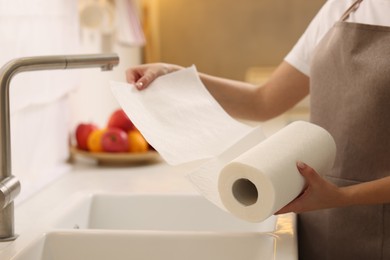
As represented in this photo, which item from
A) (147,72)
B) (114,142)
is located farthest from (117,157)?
(147,72)

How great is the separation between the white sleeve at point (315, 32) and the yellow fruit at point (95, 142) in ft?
2.13

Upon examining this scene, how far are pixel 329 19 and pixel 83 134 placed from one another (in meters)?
0.81

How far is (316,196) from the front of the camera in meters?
1.03

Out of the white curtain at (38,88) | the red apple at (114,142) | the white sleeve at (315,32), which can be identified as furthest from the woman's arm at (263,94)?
the red apple at (114,142)

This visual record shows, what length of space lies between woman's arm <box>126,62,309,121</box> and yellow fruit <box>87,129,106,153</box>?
0.52 metres

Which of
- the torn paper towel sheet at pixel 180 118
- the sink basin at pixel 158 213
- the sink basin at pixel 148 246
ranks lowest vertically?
the sink basin at pixel 158 213

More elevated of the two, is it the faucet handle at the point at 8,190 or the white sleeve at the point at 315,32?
the white sleeve at the point at 315,32

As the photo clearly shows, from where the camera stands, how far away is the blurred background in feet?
5.13

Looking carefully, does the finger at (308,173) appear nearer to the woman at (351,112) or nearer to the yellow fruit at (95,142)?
the woman at (351,112)

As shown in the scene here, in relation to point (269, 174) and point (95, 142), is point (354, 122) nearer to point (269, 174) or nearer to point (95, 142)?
point (269, 174)

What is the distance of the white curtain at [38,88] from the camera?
1.48 metres

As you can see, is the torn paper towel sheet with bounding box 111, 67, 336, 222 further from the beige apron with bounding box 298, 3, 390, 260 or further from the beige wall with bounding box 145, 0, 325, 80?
the beige wall with bounding box 145, 0, 325, 80

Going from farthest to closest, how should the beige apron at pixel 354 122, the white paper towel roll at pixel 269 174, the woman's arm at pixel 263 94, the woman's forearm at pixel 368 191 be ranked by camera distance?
1. the woman's arm at pixel 263 94
2. the beige apron at pixel 354 122
3. the woman's forearm at pixel 368 191
4. the white paper towel roll at pixel 269 174

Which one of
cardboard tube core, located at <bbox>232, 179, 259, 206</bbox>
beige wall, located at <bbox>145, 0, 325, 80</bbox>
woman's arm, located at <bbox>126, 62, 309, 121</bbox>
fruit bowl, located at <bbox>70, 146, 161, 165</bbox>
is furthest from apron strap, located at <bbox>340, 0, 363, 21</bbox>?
beige wall, located at <bbox>145, 0, 325, 80</bbox>
